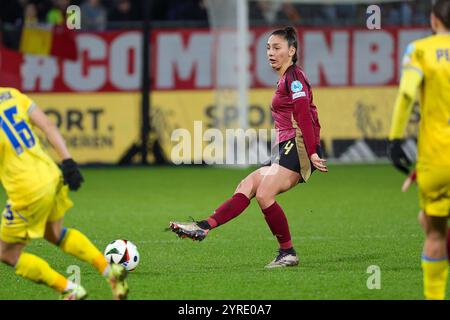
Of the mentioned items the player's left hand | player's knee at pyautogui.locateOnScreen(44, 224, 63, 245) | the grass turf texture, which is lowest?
the grass turf texture

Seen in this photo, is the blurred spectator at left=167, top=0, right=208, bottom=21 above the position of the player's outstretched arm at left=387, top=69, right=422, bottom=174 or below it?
below

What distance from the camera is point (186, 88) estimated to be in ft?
61.0

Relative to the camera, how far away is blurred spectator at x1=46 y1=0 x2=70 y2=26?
19.1 meters

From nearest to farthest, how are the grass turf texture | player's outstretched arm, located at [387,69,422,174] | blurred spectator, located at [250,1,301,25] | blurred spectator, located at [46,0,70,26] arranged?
1. player's outstretched arm, located at [387,69,422,174]
2. the grass turf texture
3. blurred spectator, located at [250,1,301,25]
4. blurred spectator, located at [46,0,70,26]

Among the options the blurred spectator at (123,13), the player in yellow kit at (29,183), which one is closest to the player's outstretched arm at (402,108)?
the player in yellow kit at (29,183)

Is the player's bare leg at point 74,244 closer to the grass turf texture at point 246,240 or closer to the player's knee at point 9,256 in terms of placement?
the player's knee at point 9,256

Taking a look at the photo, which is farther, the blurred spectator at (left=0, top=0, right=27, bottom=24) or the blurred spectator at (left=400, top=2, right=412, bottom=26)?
the blurred spectator at (left=0, top=0, right=27, bottom=24)

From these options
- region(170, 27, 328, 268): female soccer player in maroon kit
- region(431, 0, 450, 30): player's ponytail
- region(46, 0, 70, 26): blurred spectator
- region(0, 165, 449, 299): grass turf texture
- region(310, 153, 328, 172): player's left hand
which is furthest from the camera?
region(46, 0, 70, 26): blurred spectator

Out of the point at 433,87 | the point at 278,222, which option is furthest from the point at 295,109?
the point at 433,87

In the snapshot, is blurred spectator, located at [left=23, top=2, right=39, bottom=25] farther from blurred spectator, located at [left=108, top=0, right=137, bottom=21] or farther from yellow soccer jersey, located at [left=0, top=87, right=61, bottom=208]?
yellow soccer jersey, located at [left=0, top=87, right=61, bottom=208]

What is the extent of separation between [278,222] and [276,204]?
5.6 inches

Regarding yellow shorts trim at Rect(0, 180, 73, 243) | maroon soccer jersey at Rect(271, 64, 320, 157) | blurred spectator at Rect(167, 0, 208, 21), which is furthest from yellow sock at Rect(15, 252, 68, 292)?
blurred spectator at Rect(167, 0, 208, 21)

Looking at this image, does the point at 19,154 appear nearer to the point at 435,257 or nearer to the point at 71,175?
the point at 71,175
